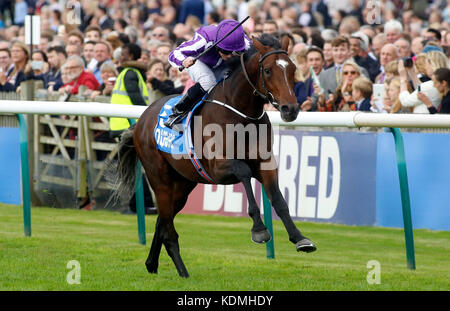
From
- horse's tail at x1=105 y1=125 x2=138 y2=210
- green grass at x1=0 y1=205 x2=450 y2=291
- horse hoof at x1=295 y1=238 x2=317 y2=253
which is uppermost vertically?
horse's tail at x1=105 y1=125 x2=138 y2=210

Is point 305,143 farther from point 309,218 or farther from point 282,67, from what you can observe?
point 282,67

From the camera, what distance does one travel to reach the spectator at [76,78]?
40.0 ft

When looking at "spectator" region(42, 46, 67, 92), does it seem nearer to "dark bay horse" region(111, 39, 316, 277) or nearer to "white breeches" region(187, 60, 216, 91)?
"dark bay horse" region(111, 39, 316, 277)

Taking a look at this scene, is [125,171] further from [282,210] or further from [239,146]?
[282,210]

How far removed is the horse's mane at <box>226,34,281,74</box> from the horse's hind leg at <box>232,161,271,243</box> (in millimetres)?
762

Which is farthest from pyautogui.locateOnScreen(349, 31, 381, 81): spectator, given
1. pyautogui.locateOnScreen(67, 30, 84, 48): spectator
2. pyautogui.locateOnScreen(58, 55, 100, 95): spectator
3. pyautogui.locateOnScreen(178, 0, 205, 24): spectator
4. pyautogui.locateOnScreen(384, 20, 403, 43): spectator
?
pyautogui.locateOnScreen(178, 0, 205, 24): spectator

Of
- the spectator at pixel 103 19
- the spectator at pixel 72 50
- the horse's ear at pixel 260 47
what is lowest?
the spectator at pixel 72 50

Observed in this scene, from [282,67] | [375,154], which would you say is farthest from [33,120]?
[282,67]

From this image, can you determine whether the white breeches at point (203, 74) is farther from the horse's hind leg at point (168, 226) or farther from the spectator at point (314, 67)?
the spectator at point (314, 67)

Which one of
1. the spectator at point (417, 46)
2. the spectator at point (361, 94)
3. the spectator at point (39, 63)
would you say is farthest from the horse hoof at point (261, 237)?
the spectator at point (39, 63)

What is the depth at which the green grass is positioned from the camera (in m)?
6.38

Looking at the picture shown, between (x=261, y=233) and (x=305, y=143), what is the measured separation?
4.44 meters

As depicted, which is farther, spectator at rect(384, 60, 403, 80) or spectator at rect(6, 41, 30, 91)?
spectator at rect(6, 41, 30, 91)
